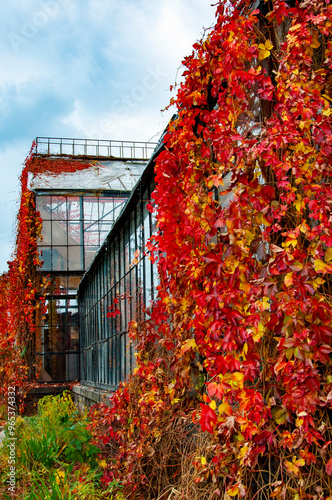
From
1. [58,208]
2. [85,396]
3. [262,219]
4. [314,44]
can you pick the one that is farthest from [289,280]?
[58,208]

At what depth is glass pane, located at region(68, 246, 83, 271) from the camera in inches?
657

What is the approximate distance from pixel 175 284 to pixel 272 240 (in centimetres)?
117

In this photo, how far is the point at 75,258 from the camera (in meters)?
16.8

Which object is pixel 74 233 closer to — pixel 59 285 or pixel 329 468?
pixel 59 285

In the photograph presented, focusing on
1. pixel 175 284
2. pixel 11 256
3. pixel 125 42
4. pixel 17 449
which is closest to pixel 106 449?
pixel 17 449

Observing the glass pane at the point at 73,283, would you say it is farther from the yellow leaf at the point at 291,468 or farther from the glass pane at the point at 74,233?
the yellow leaf at the point at 291,468

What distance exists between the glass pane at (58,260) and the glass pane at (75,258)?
0.17 m

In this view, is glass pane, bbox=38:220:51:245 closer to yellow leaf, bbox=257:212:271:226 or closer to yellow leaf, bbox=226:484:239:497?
yellow leaf, bbox=257:212:271:226

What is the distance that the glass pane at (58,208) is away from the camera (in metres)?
16.9

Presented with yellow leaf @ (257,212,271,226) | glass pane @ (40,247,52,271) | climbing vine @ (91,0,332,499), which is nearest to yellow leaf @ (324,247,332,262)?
climbing vine @ (91,0,332,499)

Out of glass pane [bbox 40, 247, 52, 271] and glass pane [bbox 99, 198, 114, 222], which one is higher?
glass pane [bbox 99, 198, 114, 222]

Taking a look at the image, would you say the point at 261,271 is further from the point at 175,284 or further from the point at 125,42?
the point at 125,42

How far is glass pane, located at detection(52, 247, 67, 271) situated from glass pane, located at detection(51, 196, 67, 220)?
1.11 metres

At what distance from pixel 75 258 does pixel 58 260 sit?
567 mm
